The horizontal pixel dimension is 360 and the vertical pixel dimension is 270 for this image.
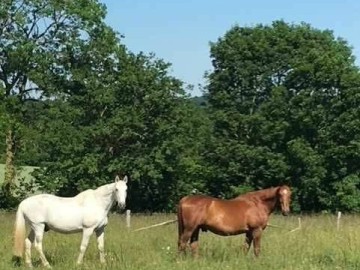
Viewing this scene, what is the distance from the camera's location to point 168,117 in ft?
135

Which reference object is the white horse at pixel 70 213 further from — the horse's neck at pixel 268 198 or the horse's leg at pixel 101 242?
the horse's neck at pixel 268 198

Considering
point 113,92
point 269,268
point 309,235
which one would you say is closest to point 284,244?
point 309,235

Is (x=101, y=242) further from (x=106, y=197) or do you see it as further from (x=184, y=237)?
(x=184, y=237)

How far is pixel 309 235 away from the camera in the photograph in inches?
728

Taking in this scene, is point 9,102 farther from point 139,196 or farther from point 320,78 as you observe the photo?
point 320,78

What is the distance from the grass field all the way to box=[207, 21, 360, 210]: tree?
24.1m

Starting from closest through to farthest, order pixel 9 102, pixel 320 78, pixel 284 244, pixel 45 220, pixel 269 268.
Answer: pixel 269 268, pixel 45 220, pixel 284 244, pixel 9 102, pixel 320 78

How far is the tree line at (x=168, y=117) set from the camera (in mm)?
40438

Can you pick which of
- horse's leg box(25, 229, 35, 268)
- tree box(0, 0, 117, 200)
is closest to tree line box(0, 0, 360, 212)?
tree box(0, 0, 117, 200)

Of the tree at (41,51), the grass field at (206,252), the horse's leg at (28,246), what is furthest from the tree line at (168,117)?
the horse's leg at (28,246)

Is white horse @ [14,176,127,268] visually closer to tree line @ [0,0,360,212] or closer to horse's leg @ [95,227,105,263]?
horse's leg @ [95,227,105,263]

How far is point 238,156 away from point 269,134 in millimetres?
2273

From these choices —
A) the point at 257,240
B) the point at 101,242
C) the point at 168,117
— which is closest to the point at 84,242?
the point at 101,242

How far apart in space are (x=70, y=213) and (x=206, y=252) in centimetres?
277
